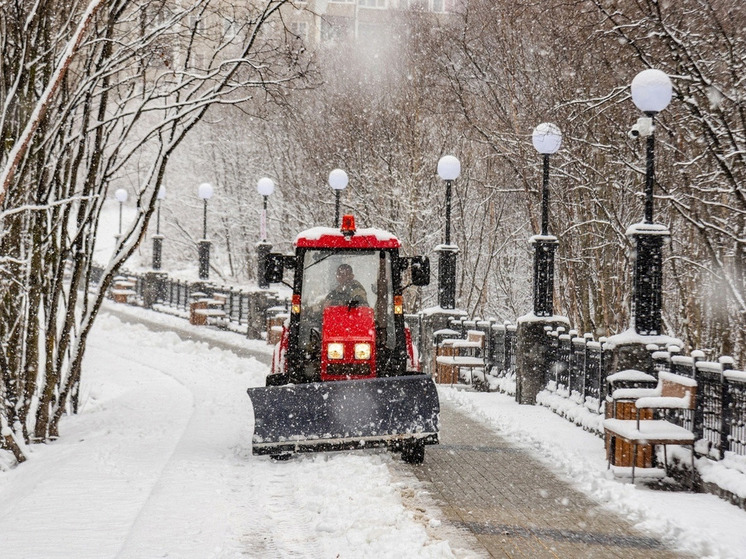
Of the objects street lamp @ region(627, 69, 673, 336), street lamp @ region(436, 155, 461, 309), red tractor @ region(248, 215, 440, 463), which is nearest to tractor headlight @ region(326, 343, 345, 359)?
red tractor @ region(248, 215, 440, 463)

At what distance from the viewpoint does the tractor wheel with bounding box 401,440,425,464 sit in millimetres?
9703

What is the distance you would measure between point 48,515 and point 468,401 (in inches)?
363

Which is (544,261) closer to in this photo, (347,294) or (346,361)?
(347,294)

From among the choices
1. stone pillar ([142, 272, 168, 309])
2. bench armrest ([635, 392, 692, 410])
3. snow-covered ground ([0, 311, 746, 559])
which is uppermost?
stone pillar ([142, 272, 168, 309])

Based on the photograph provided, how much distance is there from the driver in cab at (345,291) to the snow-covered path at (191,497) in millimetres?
1754

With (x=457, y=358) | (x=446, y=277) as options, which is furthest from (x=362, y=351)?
(x=446, y=277)

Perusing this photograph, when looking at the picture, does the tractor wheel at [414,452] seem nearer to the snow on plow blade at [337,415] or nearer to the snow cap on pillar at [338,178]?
the snow on plow blade at [337,415]

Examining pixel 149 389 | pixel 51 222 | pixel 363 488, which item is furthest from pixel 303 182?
pixel 363 488

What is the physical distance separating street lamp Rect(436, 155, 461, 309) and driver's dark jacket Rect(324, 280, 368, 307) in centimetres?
892

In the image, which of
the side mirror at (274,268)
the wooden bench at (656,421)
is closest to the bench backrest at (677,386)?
the wooden bench at (656,421)

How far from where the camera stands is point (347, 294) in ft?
A: 33.4

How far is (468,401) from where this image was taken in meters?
15.3

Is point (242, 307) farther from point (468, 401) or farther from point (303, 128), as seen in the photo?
point (468, 401)

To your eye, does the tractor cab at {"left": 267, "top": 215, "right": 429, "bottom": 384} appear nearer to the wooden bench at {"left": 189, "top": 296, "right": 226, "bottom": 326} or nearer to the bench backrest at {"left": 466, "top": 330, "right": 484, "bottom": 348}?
the bench backrest at {"left": 466, "top": 330, "right": 484, "bottom": 348}
